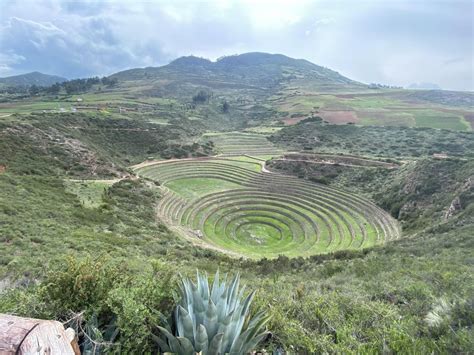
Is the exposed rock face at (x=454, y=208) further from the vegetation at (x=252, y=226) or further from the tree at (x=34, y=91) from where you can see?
the tree at (x=34, y=91)

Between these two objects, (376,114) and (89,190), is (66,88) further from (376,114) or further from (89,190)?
(376,114)

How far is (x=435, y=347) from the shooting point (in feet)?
13.1

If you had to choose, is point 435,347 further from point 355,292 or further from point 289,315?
point 355,292

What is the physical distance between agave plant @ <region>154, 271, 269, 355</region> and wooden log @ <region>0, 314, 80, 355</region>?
125 centimetres

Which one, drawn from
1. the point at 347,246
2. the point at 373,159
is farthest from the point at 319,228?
the point at 373,159

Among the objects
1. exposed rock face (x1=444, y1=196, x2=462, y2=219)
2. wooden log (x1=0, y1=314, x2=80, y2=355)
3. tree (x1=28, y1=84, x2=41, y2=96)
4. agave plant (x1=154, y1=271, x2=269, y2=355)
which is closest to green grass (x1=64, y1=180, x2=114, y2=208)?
agave plant (x1=154, y1=271, x2=269, y2=355)

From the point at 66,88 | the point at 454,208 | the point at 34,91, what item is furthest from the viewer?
the point at 66,88

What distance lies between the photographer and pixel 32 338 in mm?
2545

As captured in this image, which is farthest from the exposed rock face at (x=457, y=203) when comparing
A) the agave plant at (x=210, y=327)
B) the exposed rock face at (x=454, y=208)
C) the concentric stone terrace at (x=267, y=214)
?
the agave plant at (x=210, y=327)

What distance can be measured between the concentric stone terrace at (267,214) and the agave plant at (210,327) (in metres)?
A: 17.4

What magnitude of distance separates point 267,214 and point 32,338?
27.5m

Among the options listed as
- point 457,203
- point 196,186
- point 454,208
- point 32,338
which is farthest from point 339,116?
point 32,338

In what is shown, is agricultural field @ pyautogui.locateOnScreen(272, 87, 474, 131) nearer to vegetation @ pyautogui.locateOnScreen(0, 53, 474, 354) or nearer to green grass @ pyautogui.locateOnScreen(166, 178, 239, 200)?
vegetation @ pyautogui.locateOnScreen(0, 53, 474, 354)

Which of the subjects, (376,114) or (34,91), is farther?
(34,91)
